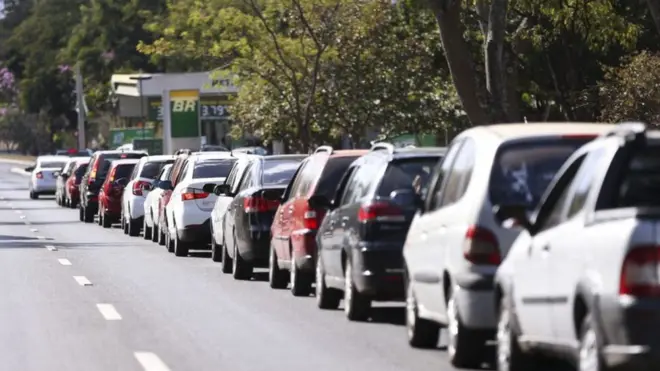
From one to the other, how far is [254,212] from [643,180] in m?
12.0

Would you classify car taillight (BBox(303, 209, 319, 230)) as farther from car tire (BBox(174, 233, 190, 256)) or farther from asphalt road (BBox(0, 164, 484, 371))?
car tire (BBox(174, 233, 190, 256))

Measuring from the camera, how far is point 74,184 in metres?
50.9

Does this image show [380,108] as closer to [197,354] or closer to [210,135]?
[197,354]

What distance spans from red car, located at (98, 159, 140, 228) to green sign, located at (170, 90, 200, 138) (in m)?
24.1

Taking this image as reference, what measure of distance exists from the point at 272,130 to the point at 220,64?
2.02 meters

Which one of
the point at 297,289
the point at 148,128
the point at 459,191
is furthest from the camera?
the point at 148,128

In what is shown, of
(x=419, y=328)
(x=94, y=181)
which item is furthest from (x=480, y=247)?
(x=94, y=181)

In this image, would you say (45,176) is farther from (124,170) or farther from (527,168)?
(527,168)

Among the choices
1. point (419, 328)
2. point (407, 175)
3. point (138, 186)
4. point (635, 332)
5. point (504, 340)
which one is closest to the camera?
point (635, 332)

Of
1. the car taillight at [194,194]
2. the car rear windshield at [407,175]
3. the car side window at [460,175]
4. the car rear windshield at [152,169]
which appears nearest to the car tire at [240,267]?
the car taillight at [194,194]

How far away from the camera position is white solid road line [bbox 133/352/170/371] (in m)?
12.3

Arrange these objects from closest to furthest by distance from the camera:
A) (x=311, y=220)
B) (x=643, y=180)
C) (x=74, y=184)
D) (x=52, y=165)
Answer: (x=643, y=180) < (x=311, y=220) < (x=74, y=184) < (x=52, y=165)

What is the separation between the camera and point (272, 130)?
4453cm

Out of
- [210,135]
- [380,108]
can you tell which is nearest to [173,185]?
[380,108]
